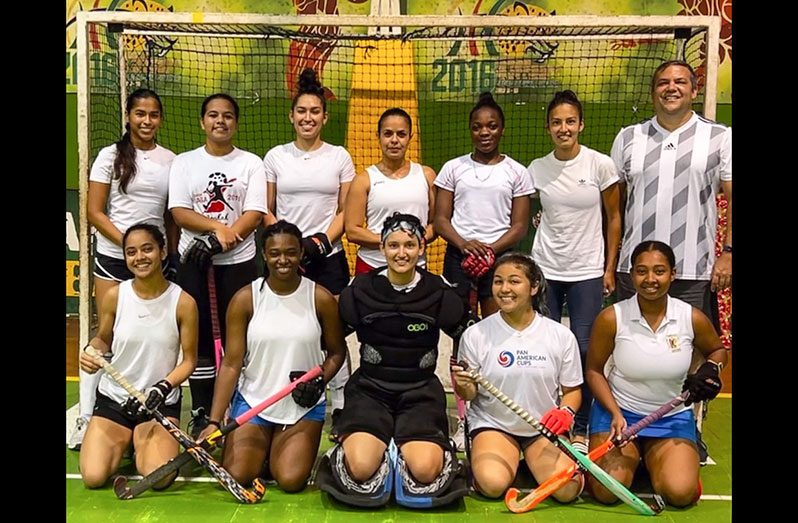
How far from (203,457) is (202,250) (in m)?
0.98

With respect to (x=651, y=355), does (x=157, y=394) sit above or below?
below

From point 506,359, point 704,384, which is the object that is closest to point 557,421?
point 506,359

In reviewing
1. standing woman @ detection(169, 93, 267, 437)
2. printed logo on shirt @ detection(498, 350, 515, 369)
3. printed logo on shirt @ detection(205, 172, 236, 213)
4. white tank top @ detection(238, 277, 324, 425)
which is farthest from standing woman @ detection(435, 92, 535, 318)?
printed logo on shirt @ detection(205, 172, 236, 213)

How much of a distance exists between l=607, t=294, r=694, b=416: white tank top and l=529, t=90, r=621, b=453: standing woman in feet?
1.25

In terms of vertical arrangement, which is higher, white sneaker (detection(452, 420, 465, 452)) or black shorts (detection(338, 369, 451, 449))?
black shorts (detection(338, 369, 451, 449))

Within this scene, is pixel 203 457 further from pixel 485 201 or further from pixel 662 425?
pixel 662 425

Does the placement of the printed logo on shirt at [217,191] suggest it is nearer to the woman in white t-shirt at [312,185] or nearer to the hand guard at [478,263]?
the woman in white t-shirt at [312,185]

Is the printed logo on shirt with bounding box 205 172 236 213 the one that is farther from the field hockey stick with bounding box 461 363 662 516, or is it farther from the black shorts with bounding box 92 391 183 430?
the field hockey stick with bounding box 461 363 662 516

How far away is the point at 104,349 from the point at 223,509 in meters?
0.99

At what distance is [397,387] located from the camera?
3.46m

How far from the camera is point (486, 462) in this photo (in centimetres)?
336

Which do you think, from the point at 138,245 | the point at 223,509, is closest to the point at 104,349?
the point at 138,245

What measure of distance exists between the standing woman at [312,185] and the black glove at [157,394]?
904 millimetres

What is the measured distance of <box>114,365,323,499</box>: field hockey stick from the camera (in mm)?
3318
